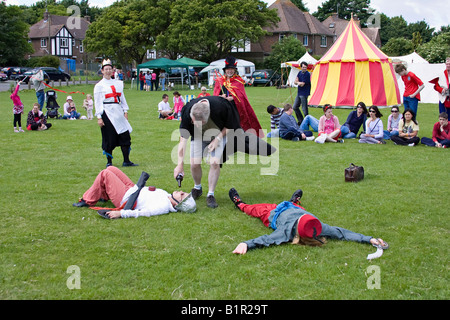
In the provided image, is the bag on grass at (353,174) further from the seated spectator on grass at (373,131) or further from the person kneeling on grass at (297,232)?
the seated spectator on grass at (373,131)

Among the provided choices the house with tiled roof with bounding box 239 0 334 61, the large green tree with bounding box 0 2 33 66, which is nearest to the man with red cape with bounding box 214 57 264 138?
the house with tiled roof with bounding box 239 0 334 61

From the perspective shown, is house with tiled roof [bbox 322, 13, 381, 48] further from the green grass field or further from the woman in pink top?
the green grass field

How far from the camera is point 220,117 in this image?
6.55 m

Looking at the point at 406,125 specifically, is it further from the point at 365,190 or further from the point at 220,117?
the point at 220,117

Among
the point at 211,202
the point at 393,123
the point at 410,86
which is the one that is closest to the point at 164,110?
the point at 393,123

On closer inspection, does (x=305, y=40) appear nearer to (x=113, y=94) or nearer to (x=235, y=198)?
(x=113, y=94)

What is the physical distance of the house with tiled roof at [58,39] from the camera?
251 ft

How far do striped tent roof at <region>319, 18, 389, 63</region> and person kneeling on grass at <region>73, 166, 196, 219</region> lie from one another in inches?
614

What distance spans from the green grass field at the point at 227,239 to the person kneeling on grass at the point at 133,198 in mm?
126

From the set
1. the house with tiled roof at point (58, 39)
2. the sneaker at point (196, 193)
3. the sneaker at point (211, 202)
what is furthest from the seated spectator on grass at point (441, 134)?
the house with tiled roof at point (58, 39)

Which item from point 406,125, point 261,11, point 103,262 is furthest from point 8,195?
point 261,11

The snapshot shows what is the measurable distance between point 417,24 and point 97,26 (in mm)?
58857

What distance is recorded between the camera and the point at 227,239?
536cm

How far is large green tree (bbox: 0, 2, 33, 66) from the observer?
55306 millimetres
